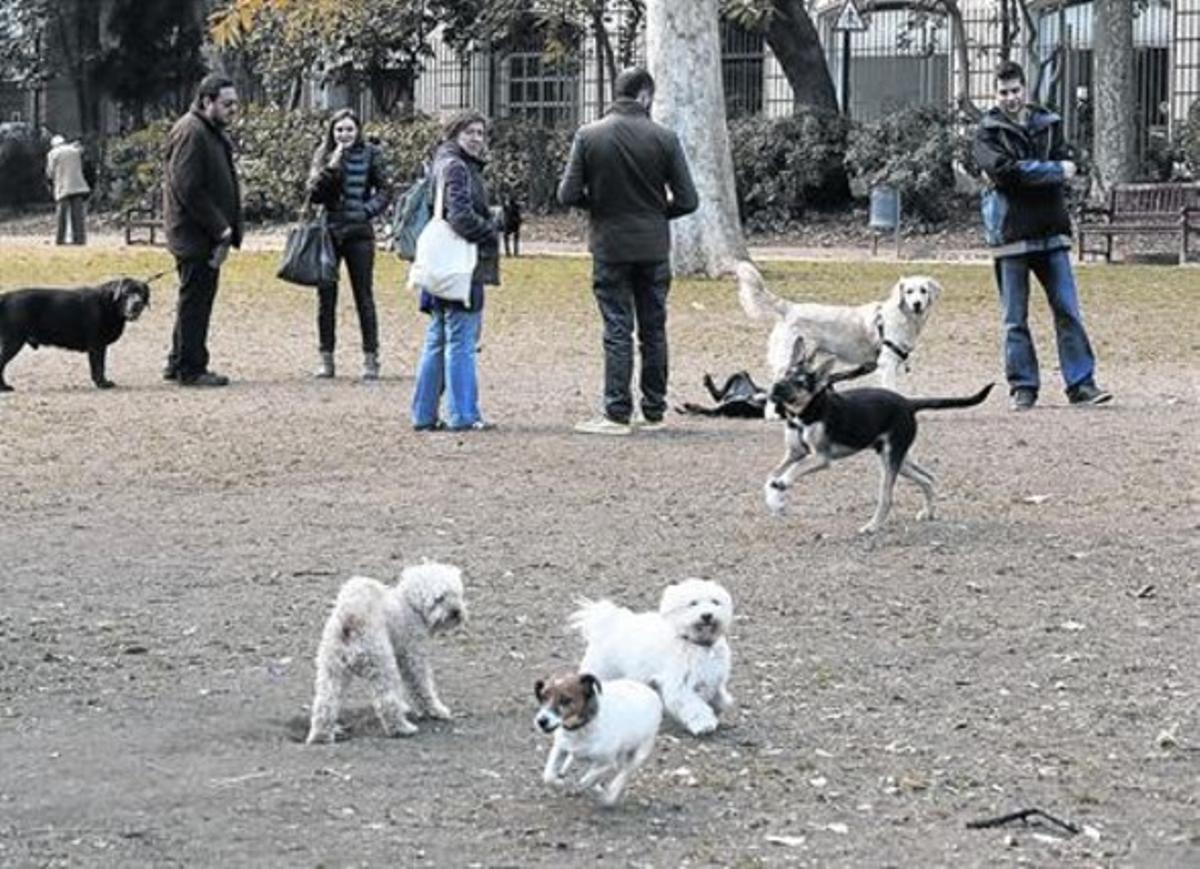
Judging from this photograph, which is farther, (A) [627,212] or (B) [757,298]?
(B) [757,298]

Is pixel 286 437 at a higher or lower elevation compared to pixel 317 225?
lower

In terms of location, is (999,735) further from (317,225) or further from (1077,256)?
(1077,256)

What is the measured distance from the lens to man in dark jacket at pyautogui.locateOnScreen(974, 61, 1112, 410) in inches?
575

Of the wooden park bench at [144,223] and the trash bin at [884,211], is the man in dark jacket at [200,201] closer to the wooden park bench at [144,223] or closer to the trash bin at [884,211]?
the trash bin at [884,211]

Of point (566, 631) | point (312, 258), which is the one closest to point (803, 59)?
point (312, 258)

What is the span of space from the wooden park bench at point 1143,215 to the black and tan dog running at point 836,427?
67.7ft

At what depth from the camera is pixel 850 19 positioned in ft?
128

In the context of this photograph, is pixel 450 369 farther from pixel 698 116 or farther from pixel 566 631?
pixel 698 116

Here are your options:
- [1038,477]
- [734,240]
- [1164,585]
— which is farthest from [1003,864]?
[734,240]

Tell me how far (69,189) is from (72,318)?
77.2ft

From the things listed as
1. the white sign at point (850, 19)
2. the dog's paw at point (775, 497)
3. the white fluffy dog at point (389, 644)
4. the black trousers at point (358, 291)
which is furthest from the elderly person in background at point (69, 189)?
the white fluffy dog at point (389, 644)

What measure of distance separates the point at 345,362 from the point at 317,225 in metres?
1.93

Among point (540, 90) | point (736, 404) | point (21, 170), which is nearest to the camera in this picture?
point (736, 404)

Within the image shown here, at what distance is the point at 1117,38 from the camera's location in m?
33.4
